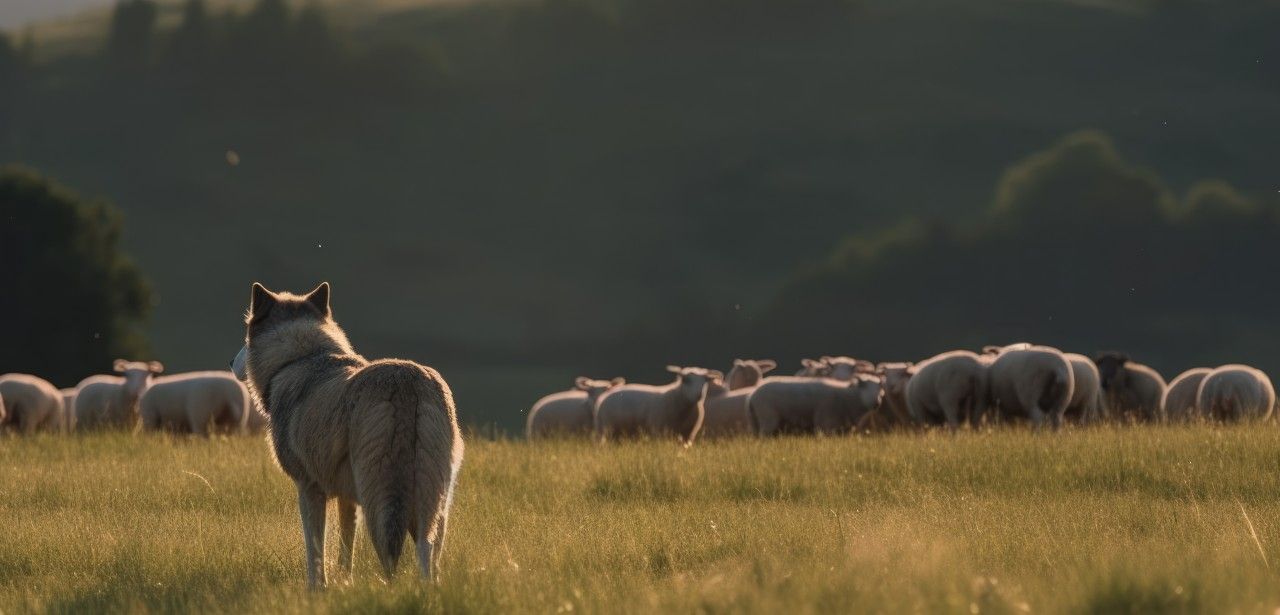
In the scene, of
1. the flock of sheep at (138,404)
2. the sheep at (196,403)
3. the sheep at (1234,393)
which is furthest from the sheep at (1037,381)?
the sheep at (196,403)

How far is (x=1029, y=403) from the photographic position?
832 inches

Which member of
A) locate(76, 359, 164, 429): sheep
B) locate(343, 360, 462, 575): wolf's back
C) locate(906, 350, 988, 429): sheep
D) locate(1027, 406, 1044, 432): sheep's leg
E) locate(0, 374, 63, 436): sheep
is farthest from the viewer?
locate(0, 374, 63, 436): sheep

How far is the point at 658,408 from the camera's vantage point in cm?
2256

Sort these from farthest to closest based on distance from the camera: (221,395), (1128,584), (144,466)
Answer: (221,395)
(144,466)
(1128,584)

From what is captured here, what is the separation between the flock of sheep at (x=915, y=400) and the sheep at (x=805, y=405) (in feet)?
0.05

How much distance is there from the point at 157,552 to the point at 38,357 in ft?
116

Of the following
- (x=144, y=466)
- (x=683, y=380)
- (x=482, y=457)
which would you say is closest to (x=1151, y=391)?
(x=683, y=380)

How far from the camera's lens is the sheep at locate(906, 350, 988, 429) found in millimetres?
21953

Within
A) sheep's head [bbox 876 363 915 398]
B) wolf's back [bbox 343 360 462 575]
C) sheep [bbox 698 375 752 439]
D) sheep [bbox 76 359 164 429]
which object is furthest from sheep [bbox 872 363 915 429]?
wolf's back [bbox 343 360 462 575]

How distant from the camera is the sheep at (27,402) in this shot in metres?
26.2

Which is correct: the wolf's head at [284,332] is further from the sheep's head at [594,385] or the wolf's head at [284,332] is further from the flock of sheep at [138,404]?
the sheep's head at [594,385]

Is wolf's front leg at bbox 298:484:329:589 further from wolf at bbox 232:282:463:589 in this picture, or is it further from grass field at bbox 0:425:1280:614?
grass field at bbox 0:425:1280:614

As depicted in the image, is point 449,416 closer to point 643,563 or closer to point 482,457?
point 643,563

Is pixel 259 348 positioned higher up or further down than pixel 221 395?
higher up
